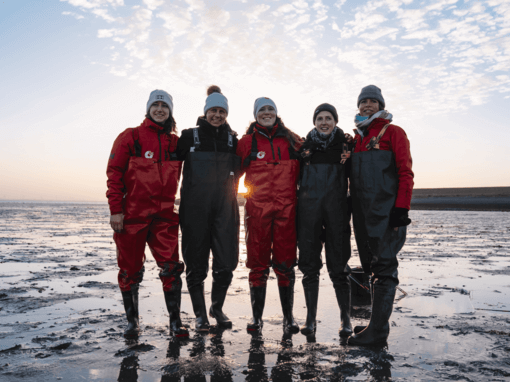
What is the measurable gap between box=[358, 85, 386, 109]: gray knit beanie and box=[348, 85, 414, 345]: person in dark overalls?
0.18 metres

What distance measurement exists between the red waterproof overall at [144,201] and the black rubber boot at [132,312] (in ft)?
0.20

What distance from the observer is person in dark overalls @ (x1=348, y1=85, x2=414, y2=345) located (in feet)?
10.1

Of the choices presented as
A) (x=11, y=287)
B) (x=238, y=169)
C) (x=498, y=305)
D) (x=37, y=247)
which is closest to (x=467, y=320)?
(x=498, y=305)

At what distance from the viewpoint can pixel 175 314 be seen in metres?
3.29

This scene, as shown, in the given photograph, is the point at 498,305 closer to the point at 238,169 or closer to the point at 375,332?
the point at 375,332

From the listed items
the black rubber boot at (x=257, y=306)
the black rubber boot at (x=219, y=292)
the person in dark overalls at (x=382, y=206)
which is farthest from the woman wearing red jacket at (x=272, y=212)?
the person in dark overalls at (x=382, y=206)

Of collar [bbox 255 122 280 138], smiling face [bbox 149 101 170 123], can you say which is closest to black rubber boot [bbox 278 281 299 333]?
collar [bbox 255 122 280 138]

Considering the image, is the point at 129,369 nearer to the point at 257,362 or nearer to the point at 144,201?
the point at 257,362

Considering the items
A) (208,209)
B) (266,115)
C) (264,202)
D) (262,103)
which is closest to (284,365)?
(264,202)

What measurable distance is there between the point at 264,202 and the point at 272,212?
13 centimetres

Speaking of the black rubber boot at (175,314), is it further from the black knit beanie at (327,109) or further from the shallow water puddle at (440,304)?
the shallow water puddle at (440,304)

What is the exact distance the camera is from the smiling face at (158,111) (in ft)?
11.6

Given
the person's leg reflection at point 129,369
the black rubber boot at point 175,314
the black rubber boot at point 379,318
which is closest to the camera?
the person's leg reflection at point 129,369

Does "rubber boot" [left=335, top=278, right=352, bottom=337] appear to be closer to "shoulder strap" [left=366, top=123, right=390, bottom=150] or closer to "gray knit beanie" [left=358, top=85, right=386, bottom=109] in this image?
"shoulder strap" [left=366, top=123, right=390, bottom=150]
